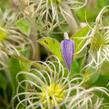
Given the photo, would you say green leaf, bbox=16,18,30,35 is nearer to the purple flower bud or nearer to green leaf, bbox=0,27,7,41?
green leaf, bbox=0,27,7,41

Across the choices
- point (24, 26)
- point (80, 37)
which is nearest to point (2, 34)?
point (24, 26)

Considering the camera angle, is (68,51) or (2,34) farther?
(2,34)

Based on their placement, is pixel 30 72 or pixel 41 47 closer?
pixel 30 72

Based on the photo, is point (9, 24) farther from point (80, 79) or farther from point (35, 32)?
point (80, 79)

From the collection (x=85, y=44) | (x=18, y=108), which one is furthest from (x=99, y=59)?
(x=18, y=108)

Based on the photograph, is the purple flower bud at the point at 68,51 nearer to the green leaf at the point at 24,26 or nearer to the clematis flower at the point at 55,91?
the clematis flower at the point at 55,91

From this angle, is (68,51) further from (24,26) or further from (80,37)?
(24,26)

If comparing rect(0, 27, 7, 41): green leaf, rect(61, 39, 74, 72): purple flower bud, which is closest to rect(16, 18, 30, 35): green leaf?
rect(0, 27, 7, 41): green leaf
